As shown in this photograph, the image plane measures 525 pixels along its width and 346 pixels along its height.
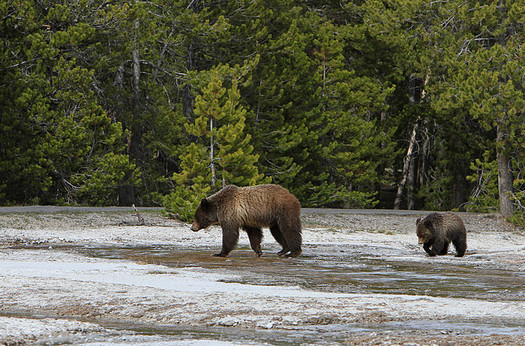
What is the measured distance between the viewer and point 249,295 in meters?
9.65

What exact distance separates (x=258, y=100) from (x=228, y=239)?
21.9 m

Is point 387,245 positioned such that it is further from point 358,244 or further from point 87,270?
point 87,270

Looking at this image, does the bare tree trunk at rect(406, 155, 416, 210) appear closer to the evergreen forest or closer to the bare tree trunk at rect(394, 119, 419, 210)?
the evergreen forest

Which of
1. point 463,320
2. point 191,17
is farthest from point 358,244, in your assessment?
point 191,17

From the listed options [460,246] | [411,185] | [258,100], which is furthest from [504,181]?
[460,246]

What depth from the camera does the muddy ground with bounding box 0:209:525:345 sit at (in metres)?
7.36

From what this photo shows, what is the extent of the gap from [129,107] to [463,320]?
3121 cm

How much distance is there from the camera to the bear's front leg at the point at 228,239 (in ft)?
53.3

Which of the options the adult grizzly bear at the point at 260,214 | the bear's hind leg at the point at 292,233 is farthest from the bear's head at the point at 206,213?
the bear's hind leg at the point at 292,233

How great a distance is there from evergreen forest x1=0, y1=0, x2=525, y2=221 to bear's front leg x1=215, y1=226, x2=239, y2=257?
29.8 feet

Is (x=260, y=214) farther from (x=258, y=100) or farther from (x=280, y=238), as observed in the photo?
(x=258, y=100)

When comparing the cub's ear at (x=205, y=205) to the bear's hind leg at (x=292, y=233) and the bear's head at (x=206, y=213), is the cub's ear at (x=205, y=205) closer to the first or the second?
the bear's head at (x=206, y=213)

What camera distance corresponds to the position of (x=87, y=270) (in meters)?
12.4

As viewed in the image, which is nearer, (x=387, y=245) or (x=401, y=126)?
(x=387, y=245)
